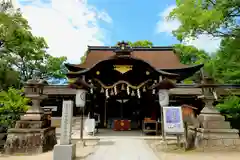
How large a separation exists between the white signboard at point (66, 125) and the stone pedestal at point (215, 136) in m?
4.35

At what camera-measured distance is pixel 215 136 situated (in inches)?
271

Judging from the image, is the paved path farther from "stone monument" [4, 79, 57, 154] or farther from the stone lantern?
the stone lantern

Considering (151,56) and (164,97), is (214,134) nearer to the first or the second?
(164,97)

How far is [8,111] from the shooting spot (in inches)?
304

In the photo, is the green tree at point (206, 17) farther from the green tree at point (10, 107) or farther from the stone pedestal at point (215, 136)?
the green tree at point (10, 107)

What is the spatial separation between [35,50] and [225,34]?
19.7 meters

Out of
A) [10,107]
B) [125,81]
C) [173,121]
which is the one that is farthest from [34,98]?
[125,81]

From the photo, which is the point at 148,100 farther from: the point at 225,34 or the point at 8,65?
the point at 8,65

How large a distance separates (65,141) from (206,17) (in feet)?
25.2

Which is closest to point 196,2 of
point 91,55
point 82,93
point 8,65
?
point 82,93

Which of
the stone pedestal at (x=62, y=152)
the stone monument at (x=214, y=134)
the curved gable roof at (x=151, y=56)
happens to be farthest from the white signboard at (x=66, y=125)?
the curved gable roof at (x=151, y=56)

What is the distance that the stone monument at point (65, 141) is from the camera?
17.3 ft

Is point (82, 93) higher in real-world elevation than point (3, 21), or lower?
lower

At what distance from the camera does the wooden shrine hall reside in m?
11.6
